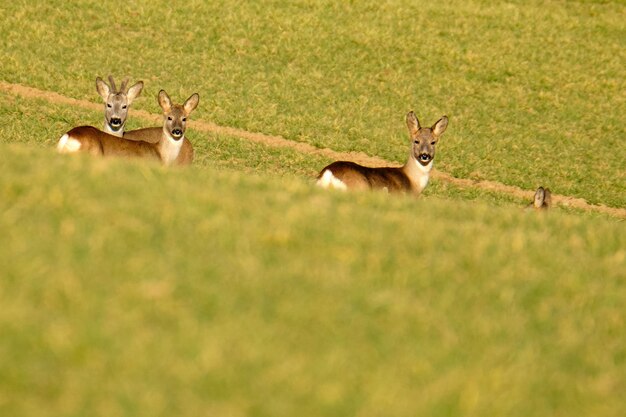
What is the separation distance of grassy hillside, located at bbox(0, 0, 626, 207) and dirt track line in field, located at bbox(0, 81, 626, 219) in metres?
0.37

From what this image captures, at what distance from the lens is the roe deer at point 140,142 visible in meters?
17.2

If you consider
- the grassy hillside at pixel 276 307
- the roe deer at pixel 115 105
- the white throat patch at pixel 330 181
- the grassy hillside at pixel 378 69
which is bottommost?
the grassy hillside at pixel 276 307

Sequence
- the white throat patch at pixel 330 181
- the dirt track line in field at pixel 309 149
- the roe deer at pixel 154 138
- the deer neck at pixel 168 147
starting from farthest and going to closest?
the dirt track line in field at pixel 309 149 < the roe deer at pixel 154 138 < the deer neck at pixel 168 147 < the white throat patch at pixel 330 181

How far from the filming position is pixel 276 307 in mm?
7918

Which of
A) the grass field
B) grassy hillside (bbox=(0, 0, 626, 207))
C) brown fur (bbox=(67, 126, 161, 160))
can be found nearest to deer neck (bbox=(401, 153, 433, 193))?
brown fur (bbox=(67, 126, 161, 160))

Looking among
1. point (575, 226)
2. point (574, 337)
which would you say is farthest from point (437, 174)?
point (574, 337)

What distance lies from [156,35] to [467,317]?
3127 centimetres

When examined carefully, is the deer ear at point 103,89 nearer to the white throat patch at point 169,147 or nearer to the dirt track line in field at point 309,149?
the white throat patch at point 169,147

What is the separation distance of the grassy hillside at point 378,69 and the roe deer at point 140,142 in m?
11.2

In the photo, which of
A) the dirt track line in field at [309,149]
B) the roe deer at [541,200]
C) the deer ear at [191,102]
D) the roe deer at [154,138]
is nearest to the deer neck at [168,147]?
the roe deer at [154,138]

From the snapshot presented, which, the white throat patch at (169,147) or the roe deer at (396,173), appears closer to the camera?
the roe deer at (396,173)

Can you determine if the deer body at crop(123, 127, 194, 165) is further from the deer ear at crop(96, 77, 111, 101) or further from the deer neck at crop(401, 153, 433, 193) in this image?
the deer neck at crop(401, 153, 433, 193)

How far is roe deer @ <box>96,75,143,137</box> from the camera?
19.7 m

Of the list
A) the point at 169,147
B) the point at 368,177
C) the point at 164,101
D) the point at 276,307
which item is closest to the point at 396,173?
the point at 368,177
